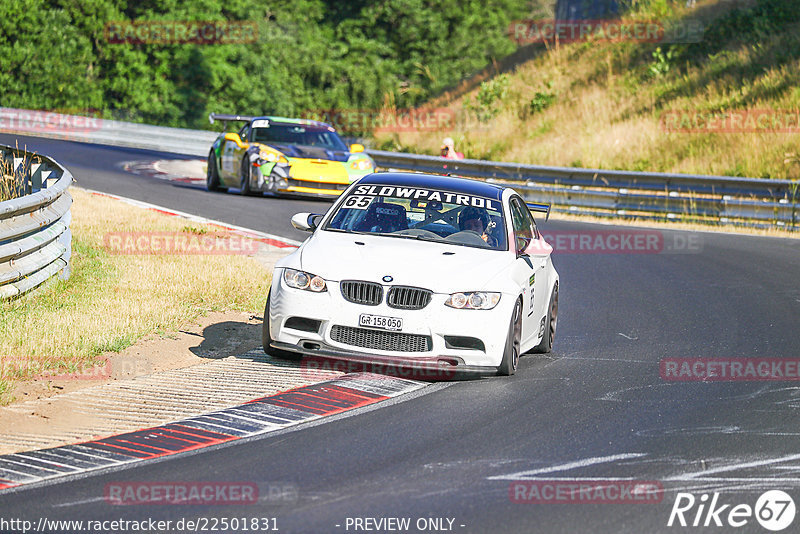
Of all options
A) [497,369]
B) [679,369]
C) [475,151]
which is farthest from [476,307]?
[475,151]

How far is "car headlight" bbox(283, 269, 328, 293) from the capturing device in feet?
28.1

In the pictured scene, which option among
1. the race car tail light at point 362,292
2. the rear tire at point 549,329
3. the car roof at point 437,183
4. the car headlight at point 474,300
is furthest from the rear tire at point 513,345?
the car roof at point 437,183

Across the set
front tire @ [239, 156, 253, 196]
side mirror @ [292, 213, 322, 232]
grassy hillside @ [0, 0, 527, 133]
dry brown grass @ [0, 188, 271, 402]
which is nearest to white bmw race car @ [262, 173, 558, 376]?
side mirror @ [292, 213, 322, 232]

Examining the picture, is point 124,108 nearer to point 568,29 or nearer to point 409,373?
point 568,29

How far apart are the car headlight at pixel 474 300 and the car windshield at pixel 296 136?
13452mm

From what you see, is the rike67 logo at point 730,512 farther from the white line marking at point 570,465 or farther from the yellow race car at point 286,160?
the yellow race car at point 286,160

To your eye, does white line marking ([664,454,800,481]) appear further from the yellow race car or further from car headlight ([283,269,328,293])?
the yellow race car

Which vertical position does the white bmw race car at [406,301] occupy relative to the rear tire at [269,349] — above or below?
above

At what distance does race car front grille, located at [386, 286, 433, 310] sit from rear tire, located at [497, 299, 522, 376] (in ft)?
2.18

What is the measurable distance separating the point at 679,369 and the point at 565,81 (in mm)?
26962

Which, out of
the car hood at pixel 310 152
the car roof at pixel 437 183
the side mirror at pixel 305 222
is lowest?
the car hood at pixel 310 152

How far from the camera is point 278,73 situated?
197 ft

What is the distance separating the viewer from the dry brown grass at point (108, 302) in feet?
28.4

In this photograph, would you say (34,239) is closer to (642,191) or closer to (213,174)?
(213,174)
